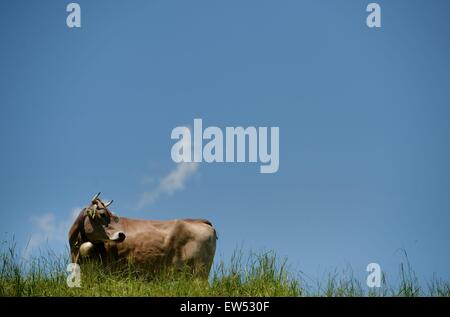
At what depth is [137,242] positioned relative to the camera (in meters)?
9.66

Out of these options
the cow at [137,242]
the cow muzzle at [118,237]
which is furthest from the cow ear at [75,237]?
the cow muzzle at [118,237]

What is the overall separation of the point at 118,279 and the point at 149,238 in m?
0.88


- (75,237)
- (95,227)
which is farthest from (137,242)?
(75,237)

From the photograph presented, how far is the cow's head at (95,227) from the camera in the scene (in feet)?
30.9

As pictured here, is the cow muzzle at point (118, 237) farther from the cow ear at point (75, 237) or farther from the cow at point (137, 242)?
the cow ear at point (75, 237)

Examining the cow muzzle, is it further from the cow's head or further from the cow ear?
the cow ear

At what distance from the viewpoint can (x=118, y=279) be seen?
9.25 metres

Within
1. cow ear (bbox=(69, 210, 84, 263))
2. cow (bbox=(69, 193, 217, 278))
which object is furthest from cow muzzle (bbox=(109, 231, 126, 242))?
cow ear (bbox=(69, 210, 84, 263))

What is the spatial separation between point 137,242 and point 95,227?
2.40 ft

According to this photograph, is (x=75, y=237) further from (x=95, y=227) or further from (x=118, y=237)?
(x=118, y=237)
